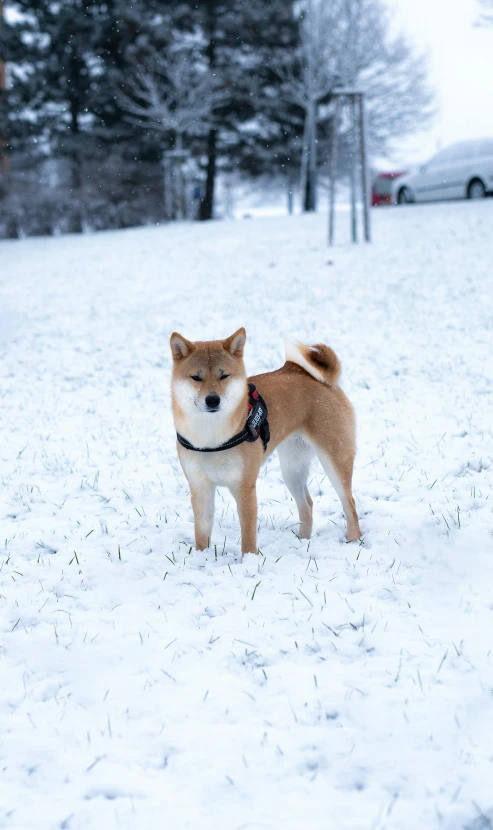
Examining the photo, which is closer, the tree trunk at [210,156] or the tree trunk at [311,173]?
the tree trunk at [311,173]

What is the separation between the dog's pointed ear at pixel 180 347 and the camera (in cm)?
427

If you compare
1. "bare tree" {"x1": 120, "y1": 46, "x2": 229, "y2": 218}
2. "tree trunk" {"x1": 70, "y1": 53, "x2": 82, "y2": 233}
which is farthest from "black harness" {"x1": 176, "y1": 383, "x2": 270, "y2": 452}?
"tree trunk" {"x1": 70, "y1": 53, "x2": 82, "y2": 233}

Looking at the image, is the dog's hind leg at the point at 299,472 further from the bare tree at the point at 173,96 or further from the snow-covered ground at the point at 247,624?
the bare tree at the point at 173,96

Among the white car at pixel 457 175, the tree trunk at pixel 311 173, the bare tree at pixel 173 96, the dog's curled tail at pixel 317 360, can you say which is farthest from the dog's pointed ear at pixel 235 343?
the tree trunk at pixel 311 173

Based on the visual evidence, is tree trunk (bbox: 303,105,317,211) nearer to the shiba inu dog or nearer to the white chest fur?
the shiba inu dog

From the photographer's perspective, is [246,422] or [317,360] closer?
[246,422]

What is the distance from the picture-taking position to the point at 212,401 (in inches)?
158

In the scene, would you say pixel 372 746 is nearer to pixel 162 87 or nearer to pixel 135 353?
pixel 135 353

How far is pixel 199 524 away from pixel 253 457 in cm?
62

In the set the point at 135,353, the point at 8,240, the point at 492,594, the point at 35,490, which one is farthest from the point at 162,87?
the point at 492,594

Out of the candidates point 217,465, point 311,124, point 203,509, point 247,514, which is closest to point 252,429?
point 217,465

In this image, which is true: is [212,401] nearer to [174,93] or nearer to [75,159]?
[174,93]

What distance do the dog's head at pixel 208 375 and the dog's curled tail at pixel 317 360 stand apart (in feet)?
1.59

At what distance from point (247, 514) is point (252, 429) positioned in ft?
1.74
